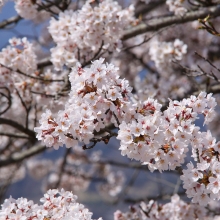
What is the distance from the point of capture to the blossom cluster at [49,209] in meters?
2.55

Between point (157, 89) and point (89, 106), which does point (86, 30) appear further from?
point (157, 89)

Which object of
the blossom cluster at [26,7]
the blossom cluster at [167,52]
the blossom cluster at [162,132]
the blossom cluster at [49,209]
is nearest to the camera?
the blossom cluster at [162,132]

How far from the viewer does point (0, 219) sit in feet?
8.52

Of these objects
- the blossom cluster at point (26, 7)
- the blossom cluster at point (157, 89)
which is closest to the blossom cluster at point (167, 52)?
the blossom cluster at point (157, 89)

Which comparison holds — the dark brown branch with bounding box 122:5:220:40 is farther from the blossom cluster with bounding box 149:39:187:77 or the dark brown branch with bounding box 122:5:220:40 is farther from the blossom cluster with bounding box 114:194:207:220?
the blossom cluster with bounding box 114:194:207:220

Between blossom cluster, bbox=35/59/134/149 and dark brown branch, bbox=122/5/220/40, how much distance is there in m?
2.49

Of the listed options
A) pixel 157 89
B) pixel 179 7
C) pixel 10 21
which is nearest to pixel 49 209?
pixel 157 89

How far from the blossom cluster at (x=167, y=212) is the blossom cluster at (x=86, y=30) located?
173 cm

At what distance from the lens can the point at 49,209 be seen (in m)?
2.73

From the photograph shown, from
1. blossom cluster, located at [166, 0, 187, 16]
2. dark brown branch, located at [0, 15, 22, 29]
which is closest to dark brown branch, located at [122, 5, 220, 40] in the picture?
blossom cluster, located at [166, 0, 187, 16]

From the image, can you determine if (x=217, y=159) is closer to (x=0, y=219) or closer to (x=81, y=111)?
(x=81, y=111)

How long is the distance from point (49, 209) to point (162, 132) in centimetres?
103

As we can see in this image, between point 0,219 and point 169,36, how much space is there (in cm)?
593

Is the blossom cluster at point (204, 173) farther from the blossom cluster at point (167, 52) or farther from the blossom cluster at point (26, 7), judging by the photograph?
the blossom cluster at point (167, 52)
